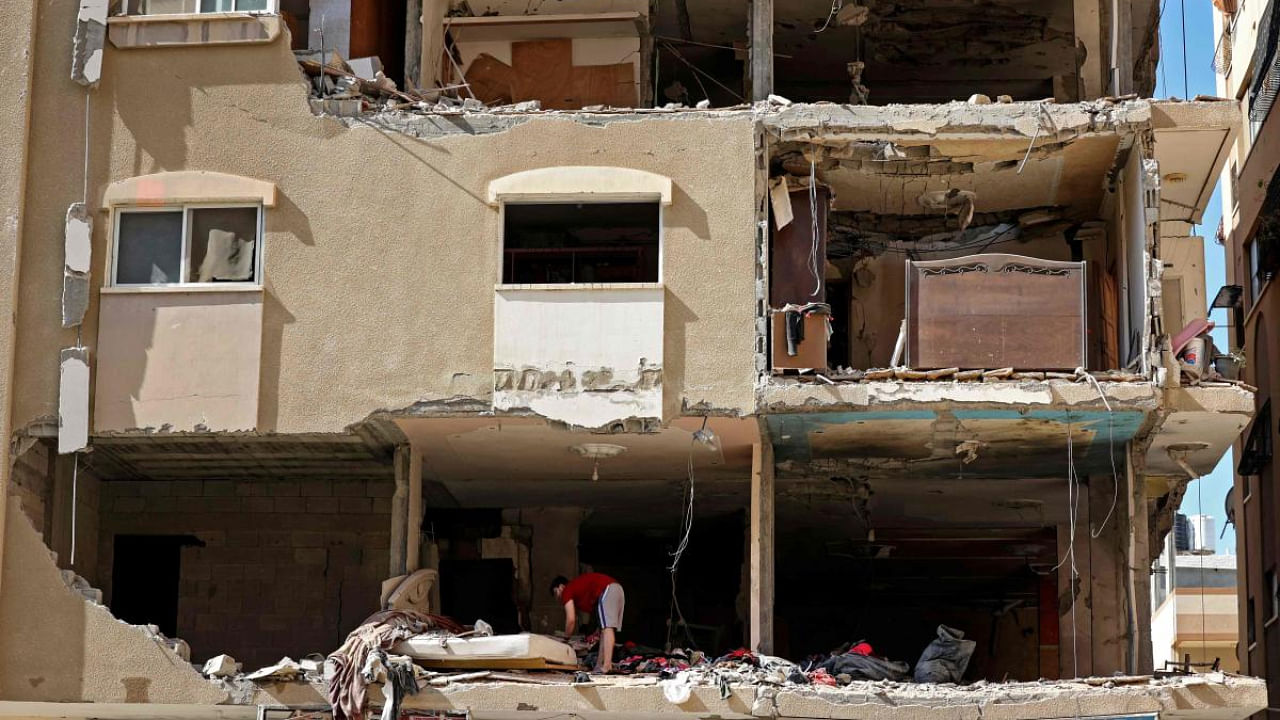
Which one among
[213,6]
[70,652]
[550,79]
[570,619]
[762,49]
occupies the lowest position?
[70,652]

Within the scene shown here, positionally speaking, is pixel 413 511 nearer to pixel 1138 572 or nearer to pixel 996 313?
pixel 996 313

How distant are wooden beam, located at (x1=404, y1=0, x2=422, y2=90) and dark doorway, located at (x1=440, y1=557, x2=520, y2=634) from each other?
619cm

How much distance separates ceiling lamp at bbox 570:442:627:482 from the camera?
2133 centimetres

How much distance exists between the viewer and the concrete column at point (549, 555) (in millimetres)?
24984

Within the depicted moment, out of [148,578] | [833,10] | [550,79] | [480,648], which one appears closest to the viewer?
[480,648]

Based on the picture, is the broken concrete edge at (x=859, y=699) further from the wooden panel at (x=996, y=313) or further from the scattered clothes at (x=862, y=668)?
the wooden panel at (x=996, y=313)

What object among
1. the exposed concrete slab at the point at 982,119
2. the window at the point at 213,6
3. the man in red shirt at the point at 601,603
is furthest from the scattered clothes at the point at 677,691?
the window at the point at 213,6

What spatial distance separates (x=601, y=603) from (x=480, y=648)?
4.88ft

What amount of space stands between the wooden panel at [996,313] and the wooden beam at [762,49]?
246 cm

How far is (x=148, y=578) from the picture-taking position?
24.1 m

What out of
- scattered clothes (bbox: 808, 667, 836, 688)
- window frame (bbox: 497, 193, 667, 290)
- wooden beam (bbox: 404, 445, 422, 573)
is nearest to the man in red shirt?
wooden beam (bbox: 404, 445, 422, 573)

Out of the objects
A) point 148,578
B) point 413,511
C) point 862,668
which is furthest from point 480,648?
point 148,578

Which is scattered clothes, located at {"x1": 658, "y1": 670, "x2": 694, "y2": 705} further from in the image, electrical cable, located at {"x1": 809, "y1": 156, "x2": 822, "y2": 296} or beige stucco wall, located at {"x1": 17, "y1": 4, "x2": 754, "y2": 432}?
electrical cable, located at {"x1": 809, "y1": 156, "x2": 822, "y2": 296}

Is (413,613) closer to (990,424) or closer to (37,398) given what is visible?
(37,398)
